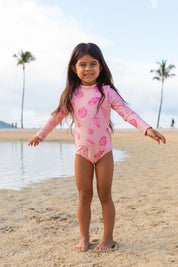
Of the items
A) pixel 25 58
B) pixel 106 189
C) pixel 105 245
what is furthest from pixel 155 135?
pixel 25 58

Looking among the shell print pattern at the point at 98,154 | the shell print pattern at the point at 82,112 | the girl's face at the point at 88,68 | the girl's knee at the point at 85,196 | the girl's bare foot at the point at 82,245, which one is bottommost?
the girl's bare foot at the point at 82,245

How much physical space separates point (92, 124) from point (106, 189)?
0.70 m

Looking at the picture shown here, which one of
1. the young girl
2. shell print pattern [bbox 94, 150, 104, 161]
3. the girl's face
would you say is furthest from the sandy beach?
the girl's face

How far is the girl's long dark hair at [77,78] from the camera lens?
9.98 ft

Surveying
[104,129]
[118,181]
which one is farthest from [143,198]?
[104,129]

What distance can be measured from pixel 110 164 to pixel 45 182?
3882 millimetres

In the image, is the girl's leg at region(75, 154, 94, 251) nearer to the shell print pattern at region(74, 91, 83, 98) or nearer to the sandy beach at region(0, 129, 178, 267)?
the sandy beach at region(0, 129, 178, 267)

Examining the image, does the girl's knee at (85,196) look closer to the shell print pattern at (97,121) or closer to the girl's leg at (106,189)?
the girl's leg at (106,189)

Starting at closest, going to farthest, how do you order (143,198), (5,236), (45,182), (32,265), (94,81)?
(32,265), (94,81), (5,236), (143,198), (45,182)

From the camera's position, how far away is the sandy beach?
9.19 feet

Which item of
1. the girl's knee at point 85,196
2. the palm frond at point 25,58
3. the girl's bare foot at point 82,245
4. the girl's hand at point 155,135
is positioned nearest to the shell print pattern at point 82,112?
the girl's hand at point 155,135

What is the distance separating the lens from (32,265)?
8.81ft

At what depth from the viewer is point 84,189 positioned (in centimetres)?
306

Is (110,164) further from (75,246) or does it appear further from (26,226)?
(26,226)
